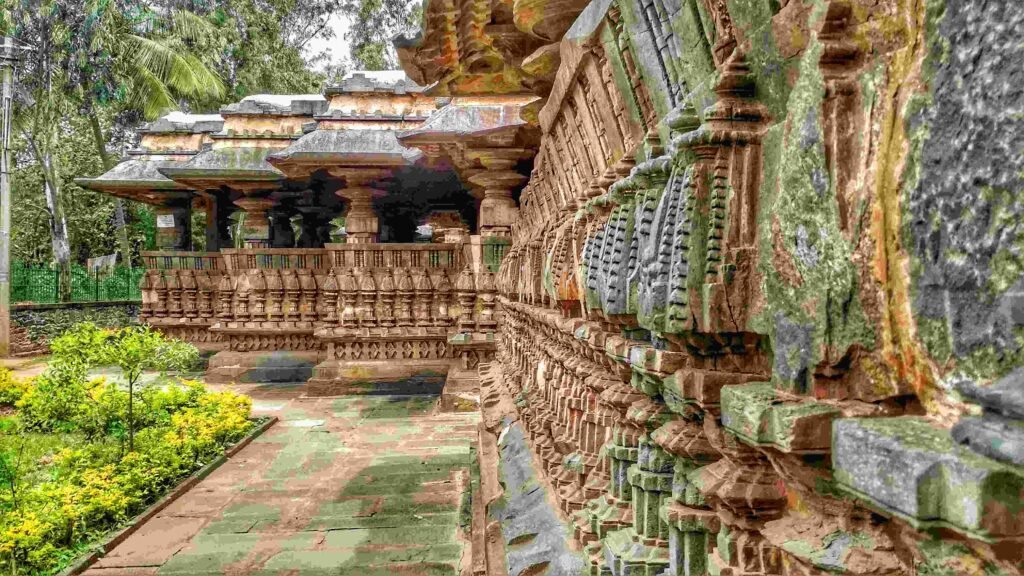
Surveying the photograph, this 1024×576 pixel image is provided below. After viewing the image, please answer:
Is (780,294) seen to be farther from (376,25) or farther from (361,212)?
(376,25)

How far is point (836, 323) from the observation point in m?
0.96

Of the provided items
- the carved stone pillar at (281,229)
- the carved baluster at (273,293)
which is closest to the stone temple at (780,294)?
the carved baluster at (273,293)

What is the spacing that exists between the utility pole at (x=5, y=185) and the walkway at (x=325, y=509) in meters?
9.96

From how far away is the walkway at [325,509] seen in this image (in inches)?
170

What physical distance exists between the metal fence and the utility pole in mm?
2488

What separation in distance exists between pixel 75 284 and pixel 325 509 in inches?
681

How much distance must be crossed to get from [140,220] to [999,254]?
27.2 metres

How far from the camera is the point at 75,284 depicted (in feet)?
64.3

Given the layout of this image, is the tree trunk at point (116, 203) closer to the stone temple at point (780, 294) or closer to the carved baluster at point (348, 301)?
the carved baluster at point (348, 301)

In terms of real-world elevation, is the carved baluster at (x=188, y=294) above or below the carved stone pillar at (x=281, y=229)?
below

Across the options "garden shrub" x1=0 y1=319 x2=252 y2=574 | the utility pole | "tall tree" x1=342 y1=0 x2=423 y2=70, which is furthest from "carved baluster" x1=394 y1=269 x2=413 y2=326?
"tall tree" x1=342 y1=0 x2=423 y2=70

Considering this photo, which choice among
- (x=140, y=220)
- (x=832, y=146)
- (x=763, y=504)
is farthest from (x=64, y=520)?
(x=140, y=220)

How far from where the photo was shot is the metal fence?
1814 centimetres

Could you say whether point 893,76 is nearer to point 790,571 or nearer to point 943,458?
point 943,458
